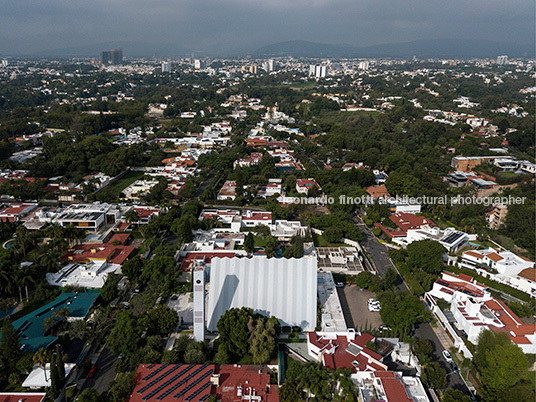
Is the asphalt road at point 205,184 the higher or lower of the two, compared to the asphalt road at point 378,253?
lower

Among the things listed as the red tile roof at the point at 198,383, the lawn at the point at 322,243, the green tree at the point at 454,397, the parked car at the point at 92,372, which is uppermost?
the green tree at the point at 454,397

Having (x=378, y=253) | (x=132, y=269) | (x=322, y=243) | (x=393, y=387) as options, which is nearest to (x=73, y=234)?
(x=132, y=269)

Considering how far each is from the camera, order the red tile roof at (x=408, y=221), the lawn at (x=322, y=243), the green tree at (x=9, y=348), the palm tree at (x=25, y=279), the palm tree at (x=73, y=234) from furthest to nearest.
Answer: the red tile roof at (x=408, y=221), the lawn at (x=322, y=243), the palm tree at (x=73, y=234), the palm tree at (x=25, y=279), the green tree at (x=9, y=348)

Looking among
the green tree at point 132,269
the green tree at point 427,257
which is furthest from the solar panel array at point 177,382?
the green tree at point 427,257

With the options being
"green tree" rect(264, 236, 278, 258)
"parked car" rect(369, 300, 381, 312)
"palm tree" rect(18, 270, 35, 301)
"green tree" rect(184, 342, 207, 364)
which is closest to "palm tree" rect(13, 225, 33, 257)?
"palm tree" rect(18, 270, 35, 301)

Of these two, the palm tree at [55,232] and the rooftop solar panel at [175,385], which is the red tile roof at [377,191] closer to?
the rooftop solar panel at [175,385]

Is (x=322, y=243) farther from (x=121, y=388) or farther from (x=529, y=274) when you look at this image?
(x=121, y=388)
